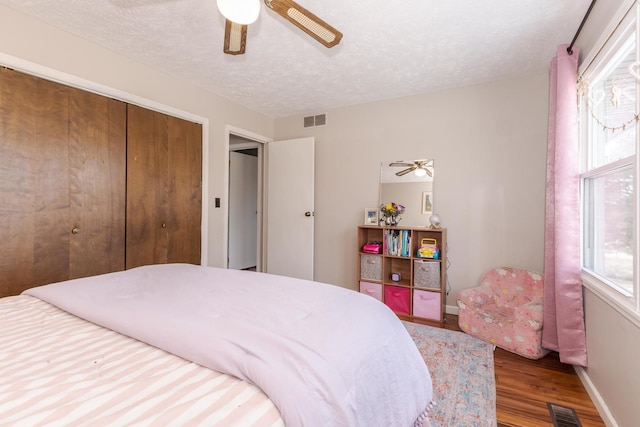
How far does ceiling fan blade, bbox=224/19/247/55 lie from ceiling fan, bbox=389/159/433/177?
2.20 m

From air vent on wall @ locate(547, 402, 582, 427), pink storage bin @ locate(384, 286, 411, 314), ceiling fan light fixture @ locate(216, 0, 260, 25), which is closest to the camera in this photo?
ceiling fan light fixture @ locate(216, 0, 260, 25)

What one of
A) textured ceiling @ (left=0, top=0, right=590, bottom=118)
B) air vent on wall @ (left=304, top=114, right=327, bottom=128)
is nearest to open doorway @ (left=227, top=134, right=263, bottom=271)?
air vent on wall @ (left=304, top=114, right=327, bottom=128)

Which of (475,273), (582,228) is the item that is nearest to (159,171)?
(475,273)

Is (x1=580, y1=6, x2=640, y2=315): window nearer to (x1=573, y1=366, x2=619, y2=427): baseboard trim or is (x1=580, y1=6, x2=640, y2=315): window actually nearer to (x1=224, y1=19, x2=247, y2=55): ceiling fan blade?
(x1=573, y1=366, x2=619, y2=427): baseboard trim

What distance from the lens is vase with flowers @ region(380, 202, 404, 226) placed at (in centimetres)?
329

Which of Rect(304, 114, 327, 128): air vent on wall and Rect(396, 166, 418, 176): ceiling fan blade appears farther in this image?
Rect(304, 114, 327, 128): air vent on wall

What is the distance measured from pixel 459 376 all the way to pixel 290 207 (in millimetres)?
2648

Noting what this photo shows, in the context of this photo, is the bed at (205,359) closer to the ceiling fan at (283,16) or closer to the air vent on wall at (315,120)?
the ceiling fan at (283,16)

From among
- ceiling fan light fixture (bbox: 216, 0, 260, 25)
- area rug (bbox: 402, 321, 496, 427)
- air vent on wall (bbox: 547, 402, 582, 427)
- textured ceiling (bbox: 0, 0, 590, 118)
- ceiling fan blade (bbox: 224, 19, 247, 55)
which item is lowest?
air vent on wall (bbox: 547, 402, 582, 427)

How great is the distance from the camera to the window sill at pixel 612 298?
1.35 m

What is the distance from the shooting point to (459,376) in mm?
1960

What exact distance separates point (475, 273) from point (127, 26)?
362 centimetres

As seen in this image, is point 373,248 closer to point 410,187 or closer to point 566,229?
point 410,187

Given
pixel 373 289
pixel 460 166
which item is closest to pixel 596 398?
pixel 373 289
